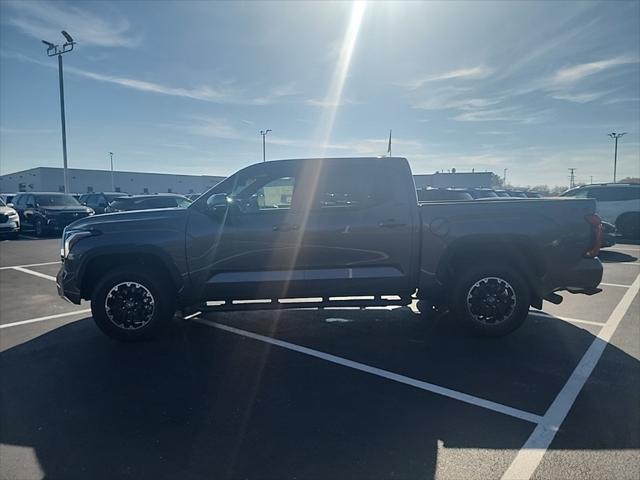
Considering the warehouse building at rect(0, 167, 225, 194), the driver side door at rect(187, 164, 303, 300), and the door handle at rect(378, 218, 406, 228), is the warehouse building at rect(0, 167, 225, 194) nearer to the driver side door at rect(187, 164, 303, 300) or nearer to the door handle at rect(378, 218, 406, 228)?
the driver side door at rect(187, 164, 303, 300)

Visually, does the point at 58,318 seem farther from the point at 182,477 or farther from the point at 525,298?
the point at 525,298

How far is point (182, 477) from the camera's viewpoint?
8.24 feet

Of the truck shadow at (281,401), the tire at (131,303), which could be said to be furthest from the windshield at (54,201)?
the tire at (131,303)

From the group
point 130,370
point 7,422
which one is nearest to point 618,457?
point 130,370

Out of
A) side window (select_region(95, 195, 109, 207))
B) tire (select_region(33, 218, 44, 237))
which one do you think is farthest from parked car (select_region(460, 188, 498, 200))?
side window (select_region(95, 195, 109, 207))

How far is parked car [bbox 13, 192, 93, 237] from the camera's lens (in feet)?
55.6

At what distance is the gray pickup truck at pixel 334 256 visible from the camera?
4.58 meters

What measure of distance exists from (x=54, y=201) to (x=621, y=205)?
2267cm

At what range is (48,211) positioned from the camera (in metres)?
17.0

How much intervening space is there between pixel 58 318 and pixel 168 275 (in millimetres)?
2347

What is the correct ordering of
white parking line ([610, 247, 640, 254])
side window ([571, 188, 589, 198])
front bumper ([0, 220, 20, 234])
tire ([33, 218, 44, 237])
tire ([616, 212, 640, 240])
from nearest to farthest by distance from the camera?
white parking line ([610, 247, 640, 254]), tire ([616, 212, 640, 240]), side window ([571, 188, 589, 198]), front bumper ([0, 220, 20, 234]), tire ([33, 218, 44, 237])

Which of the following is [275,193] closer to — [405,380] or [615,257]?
[405,380]

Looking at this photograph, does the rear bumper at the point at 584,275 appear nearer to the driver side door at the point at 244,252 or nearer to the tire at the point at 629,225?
the driver side door at the point at 244,252

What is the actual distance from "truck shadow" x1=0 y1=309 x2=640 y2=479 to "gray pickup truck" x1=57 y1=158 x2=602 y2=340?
51cm
